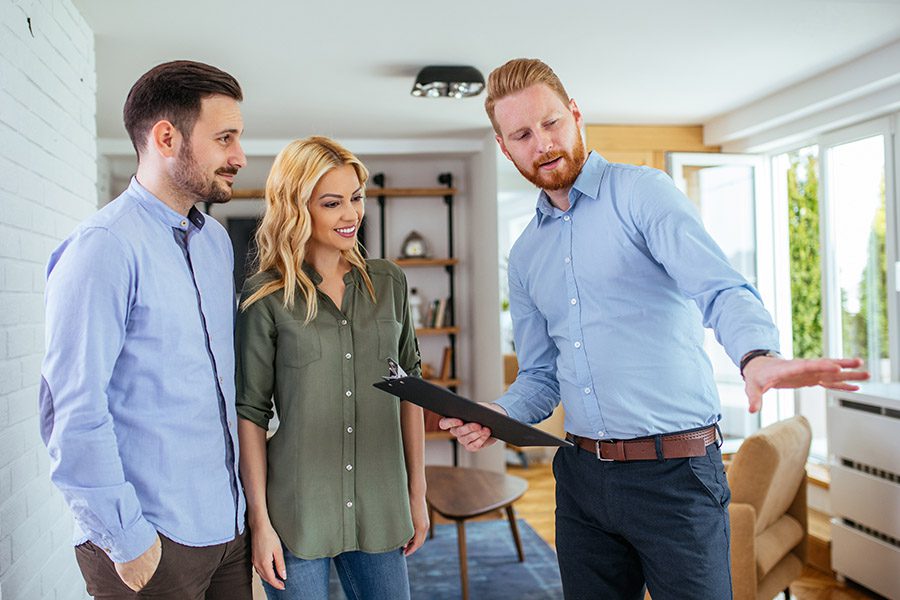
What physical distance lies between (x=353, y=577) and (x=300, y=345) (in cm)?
50

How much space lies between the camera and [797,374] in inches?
43.6

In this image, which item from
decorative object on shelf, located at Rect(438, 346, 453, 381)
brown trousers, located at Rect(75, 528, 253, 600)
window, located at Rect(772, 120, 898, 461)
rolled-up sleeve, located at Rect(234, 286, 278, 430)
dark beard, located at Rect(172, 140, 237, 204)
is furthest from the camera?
decorative object on shelf, located at Rect(438, 346, 453, 381)

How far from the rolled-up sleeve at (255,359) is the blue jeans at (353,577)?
0.29 meters

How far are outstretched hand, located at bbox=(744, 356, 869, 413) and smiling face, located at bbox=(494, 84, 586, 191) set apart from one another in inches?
25.4

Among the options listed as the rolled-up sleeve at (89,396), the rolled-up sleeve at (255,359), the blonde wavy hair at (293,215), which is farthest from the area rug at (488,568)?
the rolled-up sleeve at (89,396)

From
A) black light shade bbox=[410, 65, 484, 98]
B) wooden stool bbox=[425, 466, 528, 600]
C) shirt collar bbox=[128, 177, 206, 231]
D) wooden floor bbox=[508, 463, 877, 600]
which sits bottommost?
wooden floor bbox=[508, 463, 877, 600]

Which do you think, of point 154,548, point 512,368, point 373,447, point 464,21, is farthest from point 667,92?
point 154,548

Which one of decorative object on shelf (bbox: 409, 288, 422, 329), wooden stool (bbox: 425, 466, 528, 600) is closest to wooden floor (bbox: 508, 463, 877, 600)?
wooden stool (bbox: 425, 466, 528, 600)

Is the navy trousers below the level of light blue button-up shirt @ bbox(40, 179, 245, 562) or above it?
below

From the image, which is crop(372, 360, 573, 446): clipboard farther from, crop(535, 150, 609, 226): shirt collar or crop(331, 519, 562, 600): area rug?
crop(331, 519, 562, 600): area rug

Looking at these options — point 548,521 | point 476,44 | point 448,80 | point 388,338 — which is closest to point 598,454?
point 388,338

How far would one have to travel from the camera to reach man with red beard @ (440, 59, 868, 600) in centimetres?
156

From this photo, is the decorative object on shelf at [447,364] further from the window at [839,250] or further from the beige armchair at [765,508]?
the beige armchair at [765,508]

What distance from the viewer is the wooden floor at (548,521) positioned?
373 centimetres
